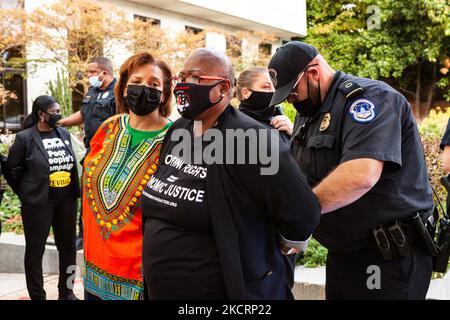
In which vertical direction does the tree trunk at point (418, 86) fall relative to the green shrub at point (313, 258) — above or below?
above

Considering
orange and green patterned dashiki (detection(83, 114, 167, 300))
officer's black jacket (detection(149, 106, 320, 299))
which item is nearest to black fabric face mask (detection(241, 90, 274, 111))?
orange and green patterned dashiki (detection(83, 114, 167, 300))

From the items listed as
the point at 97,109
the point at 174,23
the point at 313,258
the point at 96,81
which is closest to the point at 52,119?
the point at 97,109

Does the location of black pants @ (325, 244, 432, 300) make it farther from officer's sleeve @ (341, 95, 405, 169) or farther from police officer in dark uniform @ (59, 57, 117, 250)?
police officer in dark uniform @ (59, 57, 117, 250)

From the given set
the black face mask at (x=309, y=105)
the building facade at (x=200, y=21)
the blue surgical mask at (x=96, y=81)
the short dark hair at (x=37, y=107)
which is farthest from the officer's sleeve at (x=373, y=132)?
the building facade at (x=200, y=21)

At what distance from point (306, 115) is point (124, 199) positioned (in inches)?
39.9

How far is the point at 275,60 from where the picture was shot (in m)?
2.61

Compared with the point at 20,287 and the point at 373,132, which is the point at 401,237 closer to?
the point at 373,132

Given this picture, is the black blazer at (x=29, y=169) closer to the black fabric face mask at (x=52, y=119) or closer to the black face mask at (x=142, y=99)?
the black fabric face mask at (x=52, y=119)

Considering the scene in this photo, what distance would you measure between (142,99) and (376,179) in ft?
4.11

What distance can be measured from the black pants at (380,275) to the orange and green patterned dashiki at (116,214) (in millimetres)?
983

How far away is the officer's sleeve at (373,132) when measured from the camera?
2287mm

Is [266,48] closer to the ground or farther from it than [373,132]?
farther from it

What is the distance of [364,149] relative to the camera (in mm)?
2293
